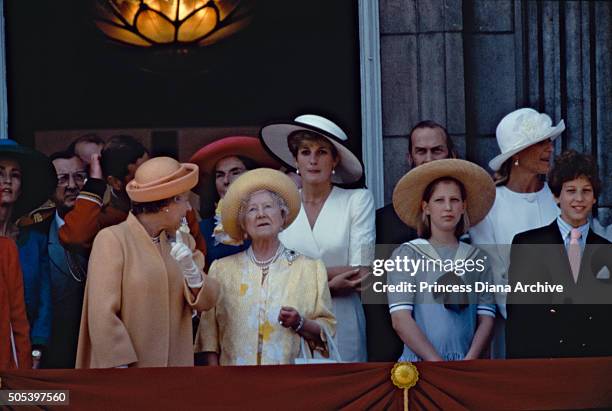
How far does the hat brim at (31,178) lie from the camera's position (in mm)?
9750

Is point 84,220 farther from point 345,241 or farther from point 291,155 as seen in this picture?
point 345,241

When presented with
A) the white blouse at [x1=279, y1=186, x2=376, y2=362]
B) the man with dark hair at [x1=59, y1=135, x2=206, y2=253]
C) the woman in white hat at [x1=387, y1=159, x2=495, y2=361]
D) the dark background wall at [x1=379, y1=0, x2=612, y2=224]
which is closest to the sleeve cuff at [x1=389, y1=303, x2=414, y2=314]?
the woman in white hat at [x1=387, y1=159, x2=495, y2=361]

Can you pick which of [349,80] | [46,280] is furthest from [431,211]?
[46,280]

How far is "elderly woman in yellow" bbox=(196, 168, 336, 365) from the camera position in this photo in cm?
955

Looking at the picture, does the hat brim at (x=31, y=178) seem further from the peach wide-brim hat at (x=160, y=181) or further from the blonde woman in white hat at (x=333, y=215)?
the blonde woman in white hat at (x=333, y=215)

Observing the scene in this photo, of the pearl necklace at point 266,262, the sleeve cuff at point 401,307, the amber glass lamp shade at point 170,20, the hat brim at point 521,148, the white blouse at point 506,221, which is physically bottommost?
the sleeve cuff at point 401,307

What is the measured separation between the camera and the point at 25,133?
10.1 meters

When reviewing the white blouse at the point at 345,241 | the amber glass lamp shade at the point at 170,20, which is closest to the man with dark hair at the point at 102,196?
the white blouse at the point at 345,241

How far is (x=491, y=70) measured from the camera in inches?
413

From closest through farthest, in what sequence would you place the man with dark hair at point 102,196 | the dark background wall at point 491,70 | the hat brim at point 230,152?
the man with dark hair at point 102,196 < the hat brim at point 230,152 < the dark background wall at point 491,70

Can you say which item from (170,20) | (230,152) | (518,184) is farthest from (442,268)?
(170,20)

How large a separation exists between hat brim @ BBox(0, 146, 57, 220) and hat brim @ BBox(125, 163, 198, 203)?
511 millimetres

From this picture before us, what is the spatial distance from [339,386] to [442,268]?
83cm

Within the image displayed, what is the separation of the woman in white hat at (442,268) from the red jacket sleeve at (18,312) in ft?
6.34
